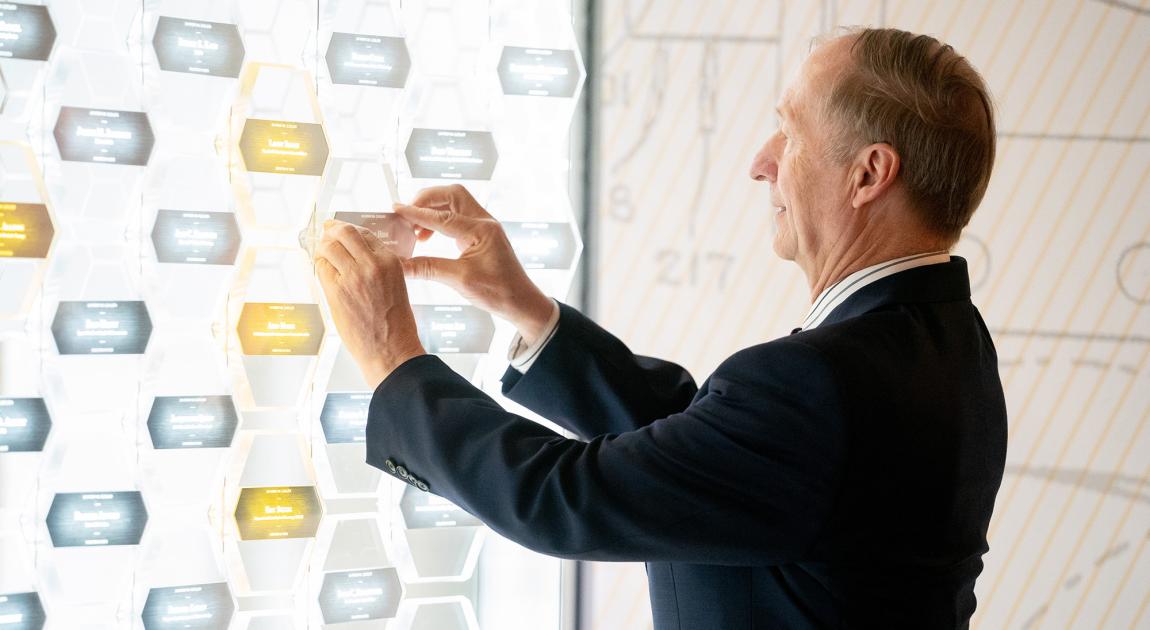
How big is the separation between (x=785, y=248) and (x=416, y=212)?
1.44 ft

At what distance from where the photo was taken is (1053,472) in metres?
1.68

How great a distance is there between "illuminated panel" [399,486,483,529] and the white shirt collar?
602 mm

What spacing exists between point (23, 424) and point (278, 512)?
0.32m

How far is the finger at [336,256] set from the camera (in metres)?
1.17

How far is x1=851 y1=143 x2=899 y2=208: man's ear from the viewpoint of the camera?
1087mm

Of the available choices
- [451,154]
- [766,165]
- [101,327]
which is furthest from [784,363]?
[101,327]

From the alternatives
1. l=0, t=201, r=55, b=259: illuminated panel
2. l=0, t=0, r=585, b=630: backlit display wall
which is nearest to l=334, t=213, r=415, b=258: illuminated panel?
l=0, t=0, r=585, b=630: backlit display wall

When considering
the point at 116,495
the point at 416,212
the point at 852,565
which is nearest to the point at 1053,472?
the point at 852,565

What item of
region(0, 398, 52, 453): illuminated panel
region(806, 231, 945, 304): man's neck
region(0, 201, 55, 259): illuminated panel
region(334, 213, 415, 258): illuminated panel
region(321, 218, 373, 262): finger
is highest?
region(806, 231, 945, 304): man's neck

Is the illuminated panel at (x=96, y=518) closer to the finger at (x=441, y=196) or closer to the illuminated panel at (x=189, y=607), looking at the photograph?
the illuminated panel at (x=189, y=607)

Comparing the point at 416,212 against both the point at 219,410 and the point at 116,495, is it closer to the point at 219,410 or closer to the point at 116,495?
the point at 219,410

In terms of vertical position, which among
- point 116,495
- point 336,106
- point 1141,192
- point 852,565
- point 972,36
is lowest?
point 116,495

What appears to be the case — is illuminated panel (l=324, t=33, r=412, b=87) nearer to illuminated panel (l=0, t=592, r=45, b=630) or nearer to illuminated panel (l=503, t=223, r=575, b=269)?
illuminated panel (l=503, t=223, r=575, b=269)

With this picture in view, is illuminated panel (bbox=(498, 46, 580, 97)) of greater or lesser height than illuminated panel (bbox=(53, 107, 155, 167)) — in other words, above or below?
above
